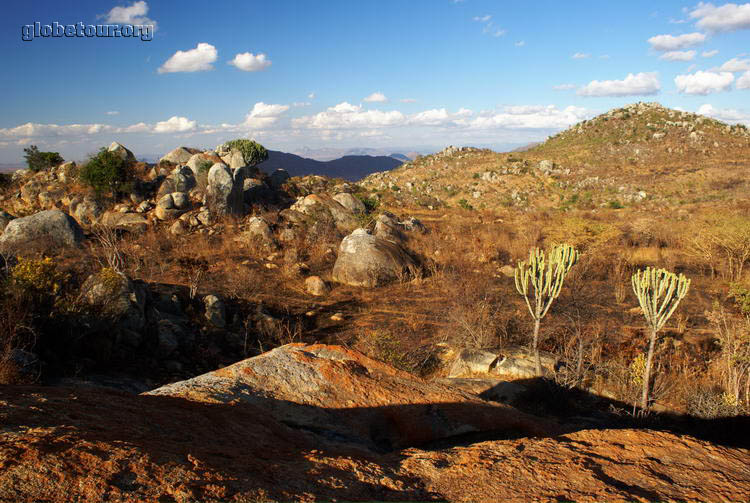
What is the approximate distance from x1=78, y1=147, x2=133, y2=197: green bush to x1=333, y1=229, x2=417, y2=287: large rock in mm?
9554

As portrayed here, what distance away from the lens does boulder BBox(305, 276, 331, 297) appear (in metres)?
11.1

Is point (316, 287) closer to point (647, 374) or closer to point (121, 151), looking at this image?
point (647, 374)

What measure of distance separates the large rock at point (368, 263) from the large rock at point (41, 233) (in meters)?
7.71

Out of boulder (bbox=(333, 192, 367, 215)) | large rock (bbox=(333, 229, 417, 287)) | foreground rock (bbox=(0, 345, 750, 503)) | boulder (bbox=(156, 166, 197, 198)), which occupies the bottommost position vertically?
large rock (bbox=(333, 229, 417, 287))

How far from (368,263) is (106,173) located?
10923mm

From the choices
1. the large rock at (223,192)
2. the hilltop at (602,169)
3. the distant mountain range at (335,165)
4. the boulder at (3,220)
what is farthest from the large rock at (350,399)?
the distant mountain range at (335,165)

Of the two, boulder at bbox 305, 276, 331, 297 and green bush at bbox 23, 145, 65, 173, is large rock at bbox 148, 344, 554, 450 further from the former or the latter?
green bush at bbox 23, 145, 65, 173

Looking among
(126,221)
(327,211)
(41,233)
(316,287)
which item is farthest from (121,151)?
(316,287)

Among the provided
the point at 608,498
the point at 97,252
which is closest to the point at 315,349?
the point at 608,498

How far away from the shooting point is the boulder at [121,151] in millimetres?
16547

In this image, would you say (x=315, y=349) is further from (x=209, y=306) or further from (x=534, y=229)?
(x=534, y=229)

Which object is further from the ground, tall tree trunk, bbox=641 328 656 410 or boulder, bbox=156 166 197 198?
boulder, bbox=156 166 197 198

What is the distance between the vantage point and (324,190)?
20.3 metres

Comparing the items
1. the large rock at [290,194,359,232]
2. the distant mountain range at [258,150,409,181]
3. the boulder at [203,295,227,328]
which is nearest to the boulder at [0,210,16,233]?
the boulder at [203,295,227,328]
